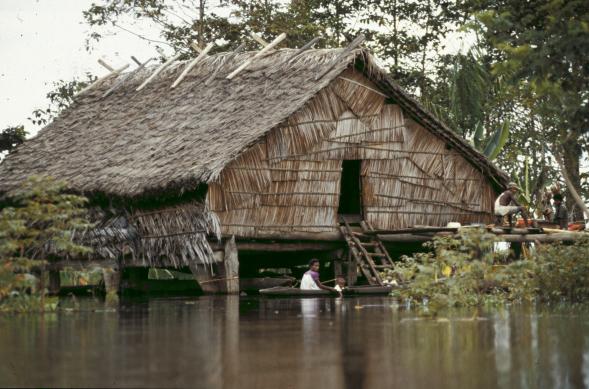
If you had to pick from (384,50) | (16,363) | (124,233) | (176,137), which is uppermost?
(384,50)

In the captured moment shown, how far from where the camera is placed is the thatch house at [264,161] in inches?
867

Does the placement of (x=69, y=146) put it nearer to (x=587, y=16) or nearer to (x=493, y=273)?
(x=493, y=273)

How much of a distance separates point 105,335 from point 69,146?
17136mm

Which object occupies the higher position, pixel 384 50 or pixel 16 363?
pixel 384 50

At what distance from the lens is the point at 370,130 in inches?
971

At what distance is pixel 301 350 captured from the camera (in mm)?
9359

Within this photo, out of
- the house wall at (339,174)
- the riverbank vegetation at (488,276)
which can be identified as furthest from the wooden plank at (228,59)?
the riverbank vegetation at (488,276)

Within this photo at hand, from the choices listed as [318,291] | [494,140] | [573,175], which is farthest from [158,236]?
[573,175]

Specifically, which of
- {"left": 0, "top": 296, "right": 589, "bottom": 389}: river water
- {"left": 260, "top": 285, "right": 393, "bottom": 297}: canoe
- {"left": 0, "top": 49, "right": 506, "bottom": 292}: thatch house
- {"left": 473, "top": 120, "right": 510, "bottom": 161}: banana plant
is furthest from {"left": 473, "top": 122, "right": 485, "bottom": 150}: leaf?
{"left": 0, "top": 296, "right": 589, "bottom": 389}: river water

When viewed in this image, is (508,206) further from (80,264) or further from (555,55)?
(555,55)

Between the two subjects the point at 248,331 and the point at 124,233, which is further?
the point at 124,233

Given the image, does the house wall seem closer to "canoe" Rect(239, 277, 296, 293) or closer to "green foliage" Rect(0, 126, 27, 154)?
"canoe" Rect(239, 277, 296, 293)

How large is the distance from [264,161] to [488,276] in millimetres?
8176

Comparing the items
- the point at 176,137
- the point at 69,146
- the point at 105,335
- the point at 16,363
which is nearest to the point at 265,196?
the point at 176,137
